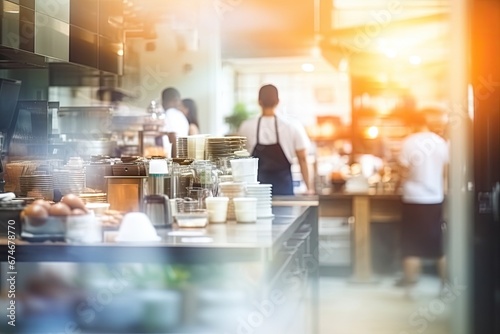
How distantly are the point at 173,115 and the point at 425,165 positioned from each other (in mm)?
1823

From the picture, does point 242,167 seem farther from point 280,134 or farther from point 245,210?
point 280,134

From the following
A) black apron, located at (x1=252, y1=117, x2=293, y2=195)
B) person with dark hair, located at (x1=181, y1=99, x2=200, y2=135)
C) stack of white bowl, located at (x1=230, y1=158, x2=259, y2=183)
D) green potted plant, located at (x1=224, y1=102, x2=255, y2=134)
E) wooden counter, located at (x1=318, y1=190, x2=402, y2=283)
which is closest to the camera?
stack of white bowl, located at (x1=230, y1=158, x2=259, y2=183)

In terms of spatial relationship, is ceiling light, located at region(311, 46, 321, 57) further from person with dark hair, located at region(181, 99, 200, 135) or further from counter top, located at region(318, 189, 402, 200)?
person with dark hair, located at region(181, 99, 200, 135)

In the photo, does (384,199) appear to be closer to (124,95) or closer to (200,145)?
(124,95)

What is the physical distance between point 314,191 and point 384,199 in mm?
594

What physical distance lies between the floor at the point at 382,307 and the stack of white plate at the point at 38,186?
2.30 meters

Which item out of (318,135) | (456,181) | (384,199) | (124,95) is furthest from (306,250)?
(318,135)

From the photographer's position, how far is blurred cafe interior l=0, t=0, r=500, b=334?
2.09 meters

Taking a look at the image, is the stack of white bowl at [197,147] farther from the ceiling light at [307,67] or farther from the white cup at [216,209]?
the ceiling light at [307,67]

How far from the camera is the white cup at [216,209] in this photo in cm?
268

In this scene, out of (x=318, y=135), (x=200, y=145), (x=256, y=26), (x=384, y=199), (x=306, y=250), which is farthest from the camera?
(x=318, y=135)

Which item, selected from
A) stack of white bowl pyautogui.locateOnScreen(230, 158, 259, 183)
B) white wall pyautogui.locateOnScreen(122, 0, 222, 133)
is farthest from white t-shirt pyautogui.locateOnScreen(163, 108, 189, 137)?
stack of white bowl pyautogui.locateOnScreen(230, 158, 259, 183)

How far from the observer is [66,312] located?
7.00 ft

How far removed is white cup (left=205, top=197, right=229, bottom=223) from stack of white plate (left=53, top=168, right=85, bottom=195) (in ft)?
1.51
